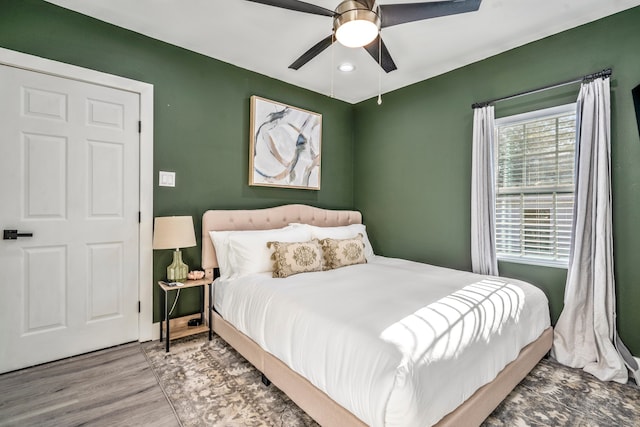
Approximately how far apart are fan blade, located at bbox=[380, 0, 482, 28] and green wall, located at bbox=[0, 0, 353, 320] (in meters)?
1.95

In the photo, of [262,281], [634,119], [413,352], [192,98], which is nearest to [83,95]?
[192,98]

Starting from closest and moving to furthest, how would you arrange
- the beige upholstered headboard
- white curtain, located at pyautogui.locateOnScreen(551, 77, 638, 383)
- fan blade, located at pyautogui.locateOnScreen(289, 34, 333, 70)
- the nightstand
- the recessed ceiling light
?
1. fan blade, located at pyautogui.locateOnScreen(289, 34, 333, 70)
2. white curtain, located at pyautogui.locateOnScreen(551, 77, 638, 383)
3. the nightstand
4. the beige upholstered headboard
5. the recessed ceiling light

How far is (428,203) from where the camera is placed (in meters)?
3.57

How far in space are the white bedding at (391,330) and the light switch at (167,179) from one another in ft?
3.70

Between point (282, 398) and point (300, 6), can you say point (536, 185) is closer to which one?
point (300, 6)

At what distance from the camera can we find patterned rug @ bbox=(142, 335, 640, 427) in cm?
176

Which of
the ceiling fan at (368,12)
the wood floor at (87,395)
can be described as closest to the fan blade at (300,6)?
the ceiling fan at (368,12)

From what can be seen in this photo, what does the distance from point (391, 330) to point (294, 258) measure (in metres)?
1.31

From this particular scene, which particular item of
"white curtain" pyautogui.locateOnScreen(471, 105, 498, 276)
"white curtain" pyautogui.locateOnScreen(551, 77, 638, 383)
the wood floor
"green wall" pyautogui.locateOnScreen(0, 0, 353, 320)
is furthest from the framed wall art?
"white curtain" pyautogui.locateOnScreen(551, 77, 638, 383)

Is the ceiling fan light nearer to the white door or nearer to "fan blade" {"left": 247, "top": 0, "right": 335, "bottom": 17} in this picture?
"fan blade" {"left": 247, "top": 0, "right": 335, "bottom": 17}

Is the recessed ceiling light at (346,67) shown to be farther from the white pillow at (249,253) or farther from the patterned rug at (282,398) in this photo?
the patterned rug at (282,398)

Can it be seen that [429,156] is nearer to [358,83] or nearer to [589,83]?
[358,83]

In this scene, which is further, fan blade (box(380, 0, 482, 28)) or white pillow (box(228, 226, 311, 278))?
white pillow (box(228, 226, 311, 278))

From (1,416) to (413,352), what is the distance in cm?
236
